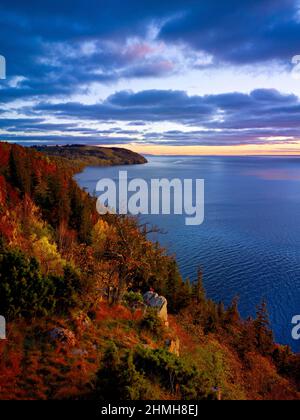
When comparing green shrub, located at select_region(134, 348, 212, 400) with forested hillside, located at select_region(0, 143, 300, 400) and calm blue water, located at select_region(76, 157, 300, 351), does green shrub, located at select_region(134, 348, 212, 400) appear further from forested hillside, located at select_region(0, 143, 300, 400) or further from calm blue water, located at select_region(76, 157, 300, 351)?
calm blue water, located at select_region(76, 157, 300, 351)

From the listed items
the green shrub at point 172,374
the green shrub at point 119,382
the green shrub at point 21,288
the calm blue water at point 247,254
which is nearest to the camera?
the green shrub at point 119,382

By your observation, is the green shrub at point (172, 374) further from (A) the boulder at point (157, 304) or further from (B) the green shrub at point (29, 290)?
(A) the boulder at point (157, 304)

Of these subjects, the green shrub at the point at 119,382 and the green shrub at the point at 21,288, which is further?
the green shrub at the point at 21,288

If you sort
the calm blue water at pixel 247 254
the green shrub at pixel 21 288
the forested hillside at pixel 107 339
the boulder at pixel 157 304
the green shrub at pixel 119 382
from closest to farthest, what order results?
the green shrub at pixel 119 382
the forested hillside at pixel 107 339
the green shrub at pixel 21 288
the boulder at pixel 157 304
the calm blue water at pixel 247 254

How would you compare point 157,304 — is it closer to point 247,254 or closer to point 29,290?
point 29,290

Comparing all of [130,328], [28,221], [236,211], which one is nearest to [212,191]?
[236,211]

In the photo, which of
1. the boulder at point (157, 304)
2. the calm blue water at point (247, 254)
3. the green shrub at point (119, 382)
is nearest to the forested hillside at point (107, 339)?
the green shrub at point (119, 382)

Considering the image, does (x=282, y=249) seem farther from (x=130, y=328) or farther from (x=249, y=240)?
(x=130, y=328)

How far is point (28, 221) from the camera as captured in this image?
30.8 meters

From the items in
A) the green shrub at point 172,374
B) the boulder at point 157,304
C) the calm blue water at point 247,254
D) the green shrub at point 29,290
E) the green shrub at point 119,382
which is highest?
the green shrub at point 29,290

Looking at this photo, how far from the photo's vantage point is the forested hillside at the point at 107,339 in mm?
12605

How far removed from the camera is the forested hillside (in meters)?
12.6

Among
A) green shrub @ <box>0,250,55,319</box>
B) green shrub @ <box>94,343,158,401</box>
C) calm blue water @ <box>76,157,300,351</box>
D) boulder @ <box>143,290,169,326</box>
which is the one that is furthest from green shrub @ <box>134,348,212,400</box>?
calm blue water @ <box>76,157,300,351</box>

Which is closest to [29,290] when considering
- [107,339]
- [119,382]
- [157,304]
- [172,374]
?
[107,339]
